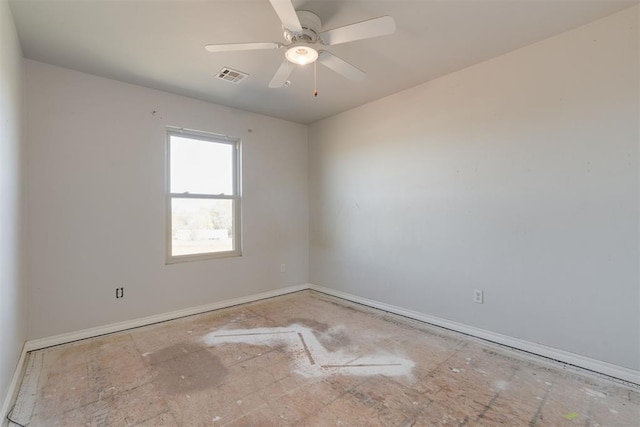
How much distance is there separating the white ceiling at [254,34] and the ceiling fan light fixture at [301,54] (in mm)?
269

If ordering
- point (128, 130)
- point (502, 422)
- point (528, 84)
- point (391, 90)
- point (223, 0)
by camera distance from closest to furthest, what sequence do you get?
point (502, 422), point (223, 0), point (528, 84), point (128, 130), point (391, 90)

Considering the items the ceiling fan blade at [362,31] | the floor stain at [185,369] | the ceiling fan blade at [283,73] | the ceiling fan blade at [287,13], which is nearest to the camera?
the ceiling fan blade at [287,13]

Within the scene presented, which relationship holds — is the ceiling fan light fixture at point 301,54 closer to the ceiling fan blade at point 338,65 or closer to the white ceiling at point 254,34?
the ceiling fan blade at point 338,65

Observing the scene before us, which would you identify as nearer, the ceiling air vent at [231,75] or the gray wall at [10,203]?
the gray wall at [10,203]

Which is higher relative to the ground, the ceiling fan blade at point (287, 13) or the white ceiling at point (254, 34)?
the white ceiling at point (254, 34)

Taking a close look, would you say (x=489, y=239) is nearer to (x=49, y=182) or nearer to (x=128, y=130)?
(x=128, y=130)

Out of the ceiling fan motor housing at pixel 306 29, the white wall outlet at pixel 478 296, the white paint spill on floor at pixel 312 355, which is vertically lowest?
the white paint spill on floor at pixel 312 355

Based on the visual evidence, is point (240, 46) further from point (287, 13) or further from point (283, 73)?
point (287, 13)

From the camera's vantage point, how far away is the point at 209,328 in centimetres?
312

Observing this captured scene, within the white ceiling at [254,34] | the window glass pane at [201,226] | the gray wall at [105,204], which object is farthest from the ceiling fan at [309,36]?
the window glass pane at [201,226]

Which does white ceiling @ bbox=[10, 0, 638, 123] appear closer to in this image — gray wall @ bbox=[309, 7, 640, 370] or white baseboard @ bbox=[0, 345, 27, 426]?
gray wall @ bbox=[309, 7, 640, 370]

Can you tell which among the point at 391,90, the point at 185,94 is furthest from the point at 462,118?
the point at 185,94

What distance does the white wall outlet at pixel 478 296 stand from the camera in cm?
282

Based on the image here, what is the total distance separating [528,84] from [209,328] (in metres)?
3.71
